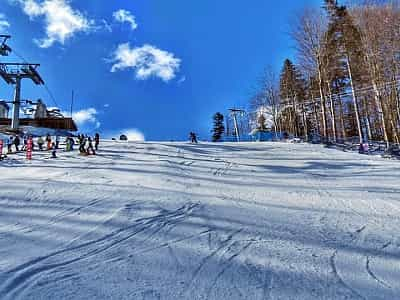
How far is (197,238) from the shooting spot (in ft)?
18.4

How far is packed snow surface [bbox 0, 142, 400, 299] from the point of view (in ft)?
12.6

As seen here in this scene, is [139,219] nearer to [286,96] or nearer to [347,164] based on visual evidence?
[347,164]

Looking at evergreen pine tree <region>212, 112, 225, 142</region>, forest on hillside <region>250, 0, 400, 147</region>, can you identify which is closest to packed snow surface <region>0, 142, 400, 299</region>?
forest on hillside <region>250, 0, 400, 147</region>

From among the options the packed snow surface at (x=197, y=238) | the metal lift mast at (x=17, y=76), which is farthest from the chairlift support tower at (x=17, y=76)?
the packed snow surface at (x=197, y=238)

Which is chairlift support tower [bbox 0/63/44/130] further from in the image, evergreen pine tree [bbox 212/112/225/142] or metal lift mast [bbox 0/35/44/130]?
evergreen pine tree [bbox 212/112/225/142]

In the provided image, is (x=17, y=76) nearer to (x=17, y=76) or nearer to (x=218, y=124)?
(x=17, y=76)

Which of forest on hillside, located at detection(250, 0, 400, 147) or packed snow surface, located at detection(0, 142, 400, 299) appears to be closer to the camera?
packed snow surface, located at detection(0, 142, 400, 299)

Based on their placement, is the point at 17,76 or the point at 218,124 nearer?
the point at 17,76

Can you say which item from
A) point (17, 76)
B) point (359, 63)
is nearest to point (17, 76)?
point (17, 76)

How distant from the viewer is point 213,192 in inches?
370

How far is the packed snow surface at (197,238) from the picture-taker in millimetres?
3836

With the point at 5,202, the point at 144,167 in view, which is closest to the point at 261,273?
the point at 5,202

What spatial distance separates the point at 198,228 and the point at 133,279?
2289 mm

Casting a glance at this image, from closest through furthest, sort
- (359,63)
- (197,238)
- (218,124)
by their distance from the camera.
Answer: (197,238)
(359,63)
(218,124)
